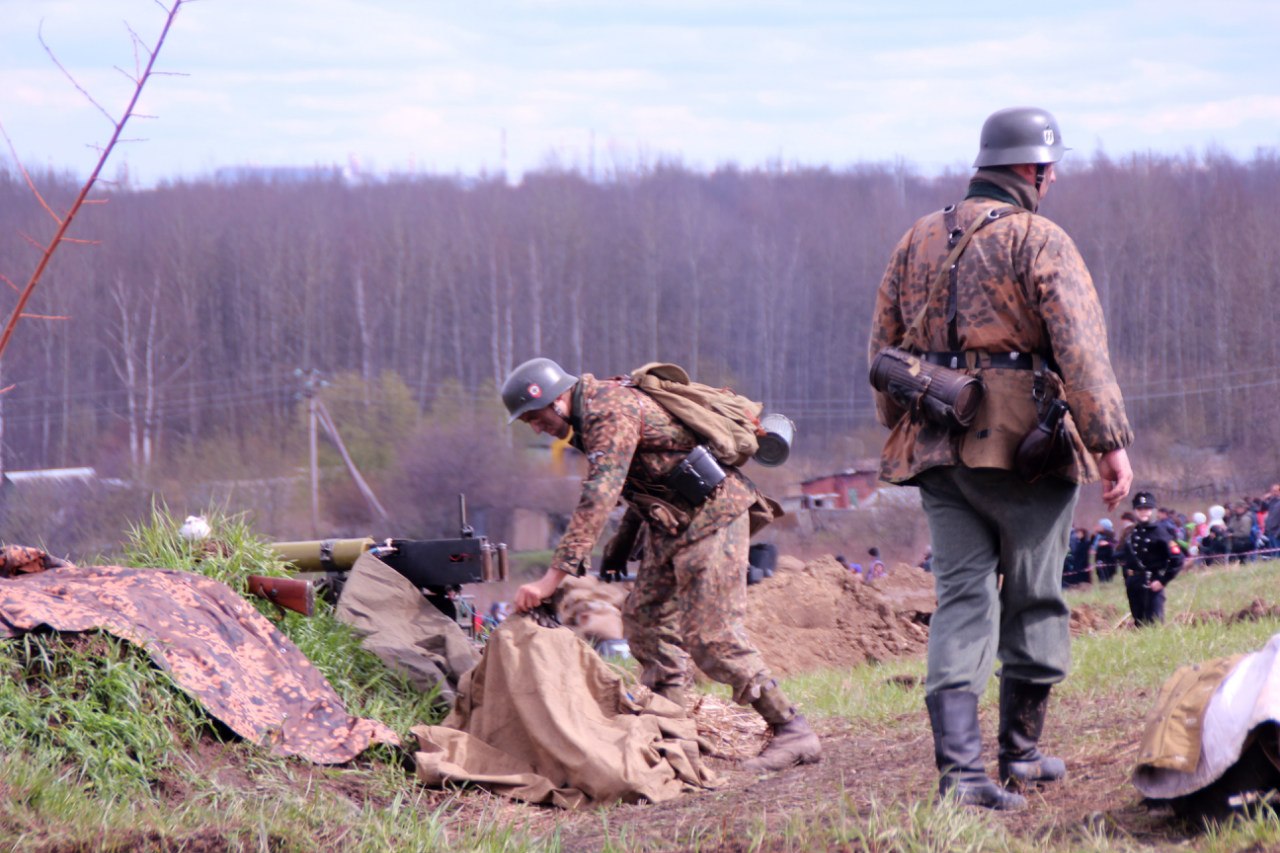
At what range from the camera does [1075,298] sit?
4.04 metres

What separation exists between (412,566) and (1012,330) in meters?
3.59

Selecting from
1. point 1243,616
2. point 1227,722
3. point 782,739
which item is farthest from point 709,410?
point 1243,616

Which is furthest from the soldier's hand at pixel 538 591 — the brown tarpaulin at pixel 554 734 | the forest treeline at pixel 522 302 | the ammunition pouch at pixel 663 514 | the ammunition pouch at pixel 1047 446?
the forest treeline at pixel 522 302

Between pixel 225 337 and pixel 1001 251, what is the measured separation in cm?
5371

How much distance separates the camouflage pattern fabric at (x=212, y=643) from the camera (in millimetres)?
5023

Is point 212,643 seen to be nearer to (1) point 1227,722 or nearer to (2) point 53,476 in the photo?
(1) point 1227,722

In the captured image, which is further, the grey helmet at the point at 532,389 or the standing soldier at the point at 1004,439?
the grey helmet at the point at 532,389

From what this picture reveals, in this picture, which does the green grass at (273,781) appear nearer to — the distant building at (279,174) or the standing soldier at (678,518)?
the standing soldier at (678,518)

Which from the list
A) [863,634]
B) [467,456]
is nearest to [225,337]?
[467,456]

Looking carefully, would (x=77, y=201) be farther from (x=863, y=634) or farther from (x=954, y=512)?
(x=863, y=634)

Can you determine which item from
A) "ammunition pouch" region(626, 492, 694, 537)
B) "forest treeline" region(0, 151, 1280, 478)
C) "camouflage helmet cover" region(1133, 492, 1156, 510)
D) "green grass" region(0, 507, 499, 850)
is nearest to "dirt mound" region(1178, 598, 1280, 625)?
"camouflage helmet cover" region(1133, 492, 1156, 510)

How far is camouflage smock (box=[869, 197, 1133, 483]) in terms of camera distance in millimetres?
3990

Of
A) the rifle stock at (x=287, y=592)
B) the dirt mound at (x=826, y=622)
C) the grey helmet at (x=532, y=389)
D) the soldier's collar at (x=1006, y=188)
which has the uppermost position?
the soldier's collar at (x=1006, y=188)

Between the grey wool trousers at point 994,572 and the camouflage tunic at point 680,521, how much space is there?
5.17 feet
